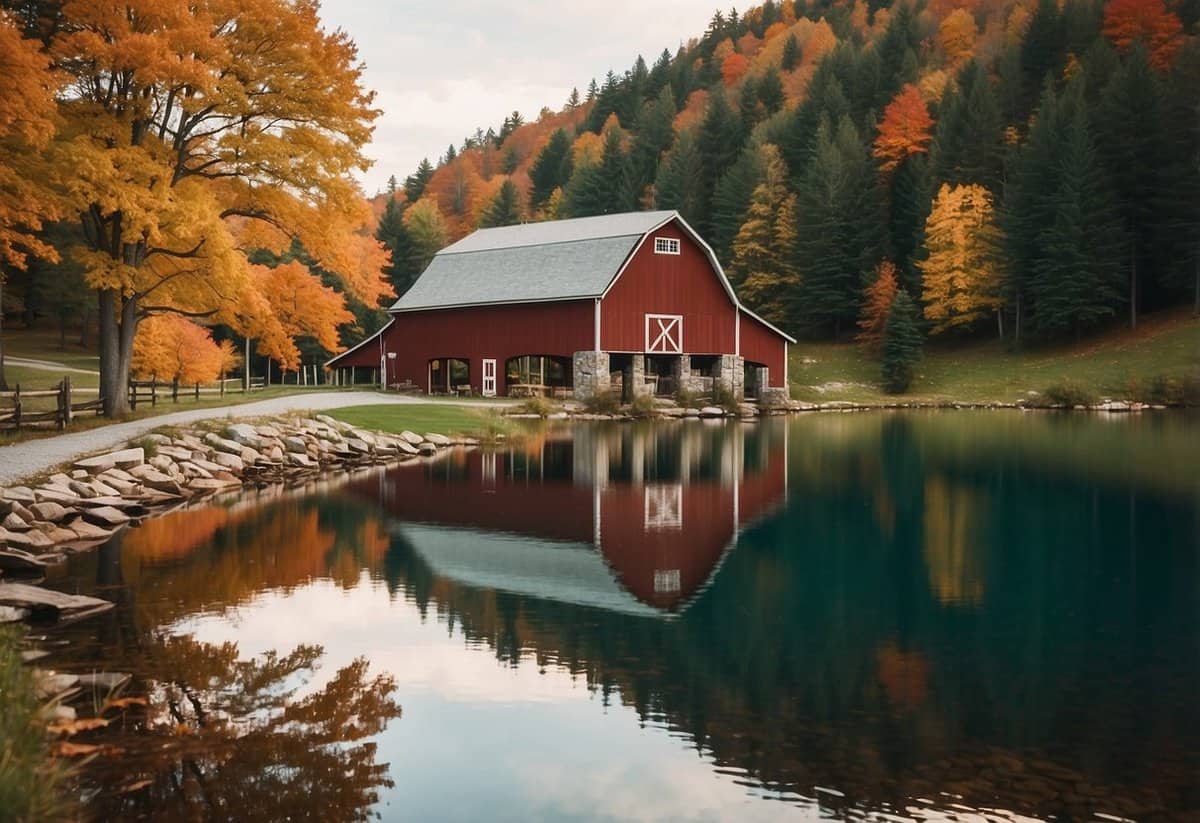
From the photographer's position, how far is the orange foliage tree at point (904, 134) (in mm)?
70312

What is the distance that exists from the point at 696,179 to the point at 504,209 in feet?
54.4

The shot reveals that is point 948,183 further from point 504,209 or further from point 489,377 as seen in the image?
point 504,209

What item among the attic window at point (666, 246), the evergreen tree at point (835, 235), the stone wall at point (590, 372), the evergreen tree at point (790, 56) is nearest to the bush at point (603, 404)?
the stone wall at point (590, 372)

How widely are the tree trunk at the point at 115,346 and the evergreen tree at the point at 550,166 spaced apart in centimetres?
7635

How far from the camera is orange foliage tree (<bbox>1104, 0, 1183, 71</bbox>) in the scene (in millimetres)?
67938

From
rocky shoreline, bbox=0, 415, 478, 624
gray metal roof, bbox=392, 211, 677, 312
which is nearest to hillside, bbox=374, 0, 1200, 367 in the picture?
gray metal roof, bbox=392, 211, 677, 312

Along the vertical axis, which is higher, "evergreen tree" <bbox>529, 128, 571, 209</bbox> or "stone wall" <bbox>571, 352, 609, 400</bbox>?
"evergreen tree" <bbox>529, 128, 571, 209</bbox>

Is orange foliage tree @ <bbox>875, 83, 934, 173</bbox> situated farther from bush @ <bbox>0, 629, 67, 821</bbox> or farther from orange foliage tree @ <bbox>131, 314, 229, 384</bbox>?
bush @ <bbox>0, 629, 67, 821</bbox>

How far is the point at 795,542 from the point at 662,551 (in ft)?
6.37

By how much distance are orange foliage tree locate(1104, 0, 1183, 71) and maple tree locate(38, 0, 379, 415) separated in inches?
2334

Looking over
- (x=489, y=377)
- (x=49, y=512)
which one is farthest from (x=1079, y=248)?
(x=49, y=512)

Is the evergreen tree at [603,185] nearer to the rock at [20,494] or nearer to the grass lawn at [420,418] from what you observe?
the grass lawn at [420,418]

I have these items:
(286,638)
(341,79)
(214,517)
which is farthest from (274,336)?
(286,638)

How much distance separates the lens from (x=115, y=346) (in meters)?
24.5
